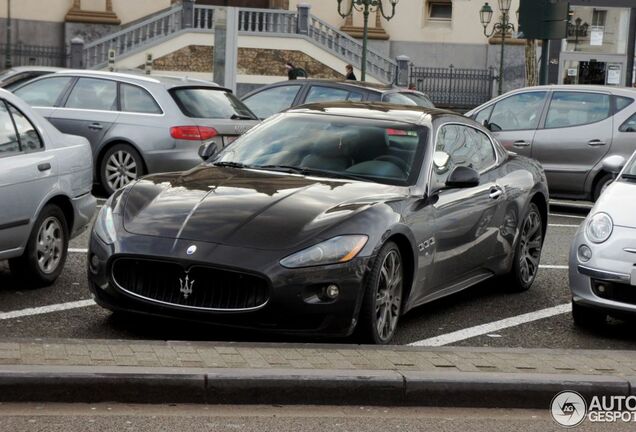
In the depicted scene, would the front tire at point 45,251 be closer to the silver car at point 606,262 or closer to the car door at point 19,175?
the car door at point 19,175

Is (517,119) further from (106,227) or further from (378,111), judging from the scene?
(106,227)

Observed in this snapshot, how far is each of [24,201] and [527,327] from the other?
11.5ft

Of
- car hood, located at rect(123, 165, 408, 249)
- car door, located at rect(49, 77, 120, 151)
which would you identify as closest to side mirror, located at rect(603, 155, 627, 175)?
car hood, located at rect(123, 165, 408, 249)

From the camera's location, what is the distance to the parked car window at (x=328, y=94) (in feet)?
58.6

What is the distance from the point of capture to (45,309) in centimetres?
845

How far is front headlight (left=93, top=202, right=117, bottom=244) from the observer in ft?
24.7

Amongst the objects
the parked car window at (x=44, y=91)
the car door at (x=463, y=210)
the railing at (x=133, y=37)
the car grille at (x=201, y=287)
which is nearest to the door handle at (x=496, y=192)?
the car door at (x=463, y=210)

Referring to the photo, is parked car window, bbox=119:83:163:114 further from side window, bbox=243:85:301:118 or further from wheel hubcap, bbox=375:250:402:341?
wheel hubcap, bbox=375:250:402:341

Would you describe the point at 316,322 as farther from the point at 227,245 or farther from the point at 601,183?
the point at 601,183

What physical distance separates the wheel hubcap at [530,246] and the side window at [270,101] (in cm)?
861

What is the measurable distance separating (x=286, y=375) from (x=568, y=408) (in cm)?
146

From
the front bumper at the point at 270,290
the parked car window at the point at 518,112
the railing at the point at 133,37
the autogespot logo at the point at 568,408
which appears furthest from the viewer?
the railing at the point at 133,37

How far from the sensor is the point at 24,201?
8656 millimetres

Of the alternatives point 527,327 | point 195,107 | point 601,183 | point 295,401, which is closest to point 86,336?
point 295,401
